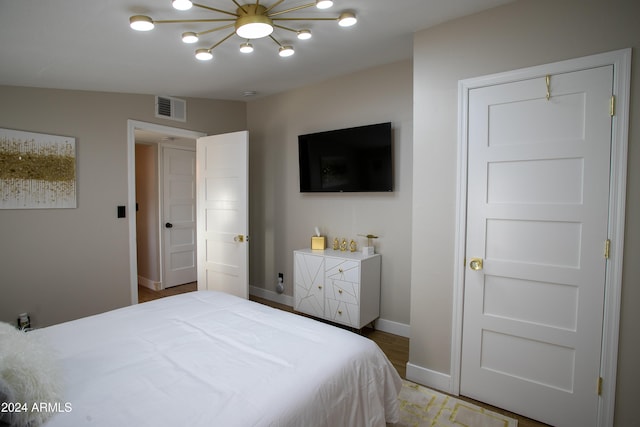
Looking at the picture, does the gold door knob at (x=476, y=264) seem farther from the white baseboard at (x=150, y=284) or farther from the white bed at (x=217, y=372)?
the white baseboard at (x=150, y=284)

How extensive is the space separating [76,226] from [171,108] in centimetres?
153

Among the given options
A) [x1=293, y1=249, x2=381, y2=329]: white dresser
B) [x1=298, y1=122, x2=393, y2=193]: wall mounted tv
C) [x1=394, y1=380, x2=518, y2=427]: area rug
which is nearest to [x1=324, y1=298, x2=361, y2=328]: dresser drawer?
[x1=293, y1=249, x2=381, y2=329]: white dresser

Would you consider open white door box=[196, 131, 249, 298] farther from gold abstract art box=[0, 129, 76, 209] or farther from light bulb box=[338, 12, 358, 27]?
light bulb box=[338, 12, 358, 27]

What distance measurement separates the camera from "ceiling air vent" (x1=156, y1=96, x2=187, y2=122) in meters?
3.52

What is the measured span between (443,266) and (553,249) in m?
0.64

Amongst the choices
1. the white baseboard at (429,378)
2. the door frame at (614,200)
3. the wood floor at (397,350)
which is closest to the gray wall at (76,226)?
the wood floor at (397,350)

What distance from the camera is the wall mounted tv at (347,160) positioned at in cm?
310

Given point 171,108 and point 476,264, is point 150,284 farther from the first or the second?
point 476,264

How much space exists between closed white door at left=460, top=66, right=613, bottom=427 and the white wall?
1.00 metres

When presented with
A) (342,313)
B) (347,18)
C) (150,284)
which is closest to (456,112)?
(347,18)

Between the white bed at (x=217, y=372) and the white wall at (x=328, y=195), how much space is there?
5.21ft

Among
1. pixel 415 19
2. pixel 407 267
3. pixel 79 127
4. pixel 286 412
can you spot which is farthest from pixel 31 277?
pixel 415 19

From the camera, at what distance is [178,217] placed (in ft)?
16.0

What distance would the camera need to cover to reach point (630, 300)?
1.73 metres
